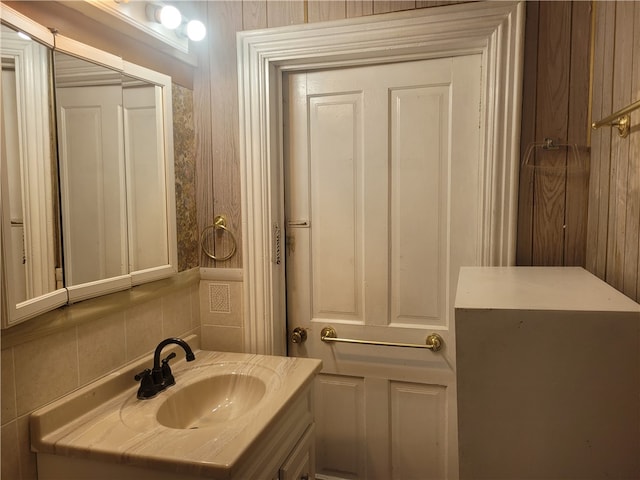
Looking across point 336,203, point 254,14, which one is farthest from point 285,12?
point 336,203

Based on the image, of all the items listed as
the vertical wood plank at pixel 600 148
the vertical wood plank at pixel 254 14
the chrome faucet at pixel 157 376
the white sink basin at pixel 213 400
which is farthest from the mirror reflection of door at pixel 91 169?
the vertical wood plank at pixel 600 148

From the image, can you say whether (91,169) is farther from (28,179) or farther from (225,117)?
(225,117)

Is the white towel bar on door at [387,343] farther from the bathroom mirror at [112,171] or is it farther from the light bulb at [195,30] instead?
the light bulb at [195,30]

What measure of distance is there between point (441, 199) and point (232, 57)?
3.17 ft

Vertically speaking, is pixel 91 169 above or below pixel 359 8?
below

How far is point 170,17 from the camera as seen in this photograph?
154 cm

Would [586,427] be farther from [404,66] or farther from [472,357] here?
[404,66]

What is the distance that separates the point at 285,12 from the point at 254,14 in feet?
0.41

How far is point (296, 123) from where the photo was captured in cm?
183

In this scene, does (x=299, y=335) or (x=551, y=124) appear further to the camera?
(x=299, y=335)

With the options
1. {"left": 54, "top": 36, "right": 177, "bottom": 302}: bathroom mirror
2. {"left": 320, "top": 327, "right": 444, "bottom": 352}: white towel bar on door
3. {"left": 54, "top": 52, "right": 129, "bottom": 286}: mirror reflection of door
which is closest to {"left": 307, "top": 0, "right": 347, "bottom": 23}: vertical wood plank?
{"left": 54, "top": 36, "right": 177, "bottom": 302}: bathroom mirror

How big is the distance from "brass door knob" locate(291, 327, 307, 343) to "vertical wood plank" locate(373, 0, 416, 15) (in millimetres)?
1228

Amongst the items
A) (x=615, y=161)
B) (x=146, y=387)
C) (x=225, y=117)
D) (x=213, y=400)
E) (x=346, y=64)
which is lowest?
(x=213, y=400)

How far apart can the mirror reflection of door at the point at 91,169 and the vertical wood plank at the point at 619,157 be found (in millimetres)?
1379
